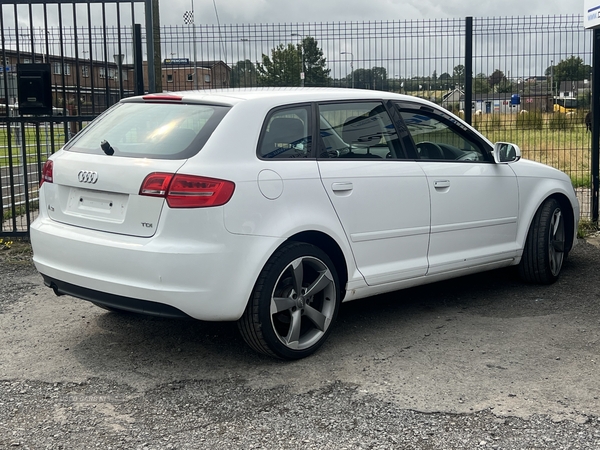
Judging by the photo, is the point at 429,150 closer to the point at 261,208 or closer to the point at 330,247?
the point at 330,247

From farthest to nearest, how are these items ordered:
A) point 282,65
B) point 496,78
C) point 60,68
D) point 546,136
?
1. point 546,136
2. point 282,65
3. point 496,78
4. point 60,68

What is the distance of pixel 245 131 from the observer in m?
4.57

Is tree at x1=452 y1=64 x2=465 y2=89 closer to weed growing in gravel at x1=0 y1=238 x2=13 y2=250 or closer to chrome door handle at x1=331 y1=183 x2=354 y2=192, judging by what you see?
chrome door handle at x1=331 y1=183 x2=354 y2=192

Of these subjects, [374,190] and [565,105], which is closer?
[374,190]

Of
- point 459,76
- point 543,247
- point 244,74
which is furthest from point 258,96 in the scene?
point 459,76

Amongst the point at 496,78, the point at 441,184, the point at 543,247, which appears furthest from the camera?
the point at 496,78

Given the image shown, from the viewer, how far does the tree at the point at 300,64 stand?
9.38 m

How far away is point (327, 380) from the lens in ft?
14.6

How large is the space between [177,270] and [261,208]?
587 millimetres

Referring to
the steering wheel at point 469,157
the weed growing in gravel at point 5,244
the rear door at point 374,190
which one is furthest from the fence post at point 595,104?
the weed growing in gravel at point 5,244

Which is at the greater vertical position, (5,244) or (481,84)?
(481,84)

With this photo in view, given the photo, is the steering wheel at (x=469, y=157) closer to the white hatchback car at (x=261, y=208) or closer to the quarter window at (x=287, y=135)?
the white hatchback car at (x=261, y=208)

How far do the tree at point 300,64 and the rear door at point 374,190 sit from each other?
4.03m

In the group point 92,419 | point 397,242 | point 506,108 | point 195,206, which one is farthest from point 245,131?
point 506,108
